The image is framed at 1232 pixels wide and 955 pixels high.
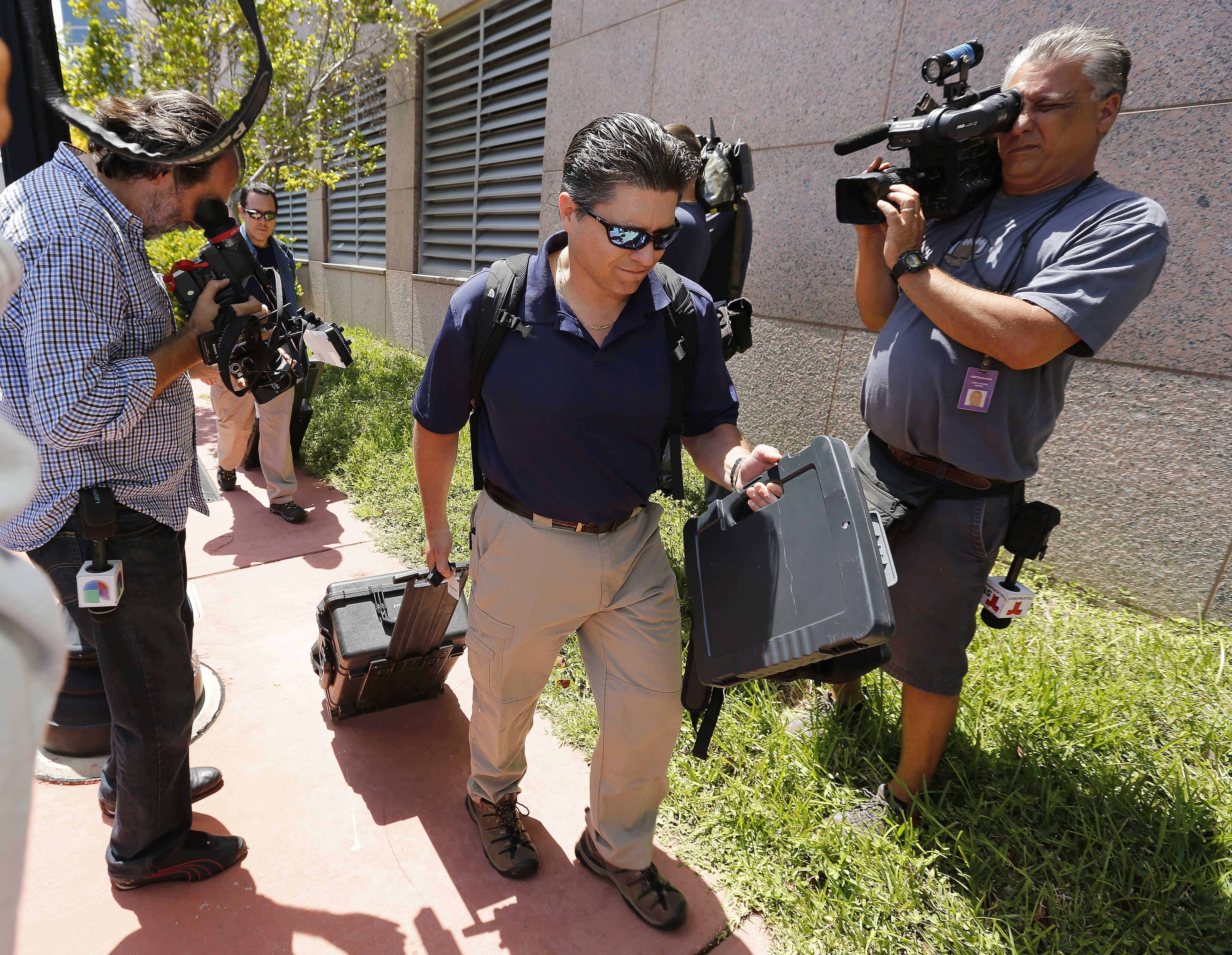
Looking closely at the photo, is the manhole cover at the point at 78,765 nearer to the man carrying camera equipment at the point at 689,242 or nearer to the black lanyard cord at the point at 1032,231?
the man carrying camera equipment at the point at 689,242

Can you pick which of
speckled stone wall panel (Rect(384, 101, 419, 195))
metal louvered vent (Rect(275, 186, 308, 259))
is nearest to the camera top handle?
speckled stone wall panel (Rect(384, 101, 419, 195))

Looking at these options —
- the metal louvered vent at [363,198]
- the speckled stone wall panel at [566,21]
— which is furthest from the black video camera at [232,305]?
the metal louvered vent at [363,198]

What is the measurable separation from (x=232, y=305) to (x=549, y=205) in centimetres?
552

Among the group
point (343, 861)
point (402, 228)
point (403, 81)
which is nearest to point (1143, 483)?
point (343, 861)

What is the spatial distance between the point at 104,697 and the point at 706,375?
2.42m

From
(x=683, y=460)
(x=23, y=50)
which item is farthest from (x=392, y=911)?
(x=683, y=460)

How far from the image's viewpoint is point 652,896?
2.12m

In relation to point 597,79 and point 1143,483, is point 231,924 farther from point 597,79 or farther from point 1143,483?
point 597,79

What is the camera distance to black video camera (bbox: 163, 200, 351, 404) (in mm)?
1865

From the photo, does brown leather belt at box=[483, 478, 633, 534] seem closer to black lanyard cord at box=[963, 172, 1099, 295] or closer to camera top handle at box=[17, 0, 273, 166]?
camera top handle at box=[17, 0, 273, 166]

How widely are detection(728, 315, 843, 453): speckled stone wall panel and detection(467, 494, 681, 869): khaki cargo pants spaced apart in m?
2.82

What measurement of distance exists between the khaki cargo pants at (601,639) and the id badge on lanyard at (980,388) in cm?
90

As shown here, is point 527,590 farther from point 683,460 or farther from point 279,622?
point 683,460

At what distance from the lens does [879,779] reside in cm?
251
